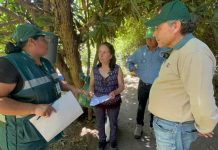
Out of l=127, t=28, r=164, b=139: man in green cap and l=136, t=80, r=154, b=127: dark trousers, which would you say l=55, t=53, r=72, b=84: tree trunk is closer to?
l=127, t=28, r=164, b=139: man in green cap

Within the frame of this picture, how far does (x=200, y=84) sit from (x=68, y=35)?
2.67 metres

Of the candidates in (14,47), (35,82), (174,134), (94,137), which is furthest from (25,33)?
(94,137)

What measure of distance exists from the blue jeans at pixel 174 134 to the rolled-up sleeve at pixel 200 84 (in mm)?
221

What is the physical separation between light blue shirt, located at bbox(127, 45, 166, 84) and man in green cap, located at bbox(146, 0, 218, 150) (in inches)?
72.8

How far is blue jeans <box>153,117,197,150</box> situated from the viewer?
2455 millimetres

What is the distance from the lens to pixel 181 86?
7.72ft

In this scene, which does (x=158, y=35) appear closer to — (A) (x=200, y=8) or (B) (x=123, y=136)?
(A) (x=200, y=8)

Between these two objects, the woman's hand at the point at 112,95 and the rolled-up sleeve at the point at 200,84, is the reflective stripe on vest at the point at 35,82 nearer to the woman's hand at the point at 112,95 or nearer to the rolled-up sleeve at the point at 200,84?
the rolled-up sleeve at the point at 200,84

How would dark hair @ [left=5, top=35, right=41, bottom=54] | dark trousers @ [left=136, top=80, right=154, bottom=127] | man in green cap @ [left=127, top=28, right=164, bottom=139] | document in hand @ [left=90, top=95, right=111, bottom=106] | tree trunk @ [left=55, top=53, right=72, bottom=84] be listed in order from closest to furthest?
dark hair @ [left=5, top=35, right=41, bottom=54] → document in hand @ [left=90, top=95, right=111, bottom=106] → man in green cap @ [left=127, top=28, right=164, bottom=139] → dark trousers @ [left=136, top=80, right=154, bottom=127] → tree trunk @ [left=55, top=53, right=72, bottom=84]

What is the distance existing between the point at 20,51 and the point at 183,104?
1.38 meters

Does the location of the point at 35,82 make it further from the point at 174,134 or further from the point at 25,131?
the point at 174,134

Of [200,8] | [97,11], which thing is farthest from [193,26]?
[97,11]

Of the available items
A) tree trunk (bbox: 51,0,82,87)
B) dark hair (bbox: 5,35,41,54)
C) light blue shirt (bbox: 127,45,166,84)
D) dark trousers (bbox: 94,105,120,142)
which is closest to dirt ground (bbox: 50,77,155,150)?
dark trousers (bbox: 94,105,120,142)

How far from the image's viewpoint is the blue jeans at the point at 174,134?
8.05 ft
